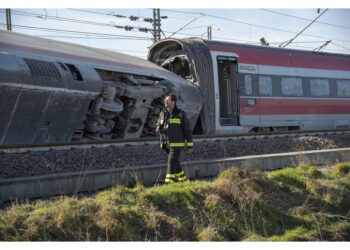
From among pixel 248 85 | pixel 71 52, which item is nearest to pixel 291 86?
pixel 248 85

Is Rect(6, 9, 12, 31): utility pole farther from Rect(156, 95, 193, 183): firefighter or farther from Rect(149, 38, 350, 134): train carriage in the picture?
Rect(156, 95, 193, 183): firefighter

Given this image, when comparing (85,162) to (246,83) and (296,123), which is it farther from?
(296,123)

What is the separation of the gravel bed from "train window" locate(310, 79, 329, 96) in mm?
5315

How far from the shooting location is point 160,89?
13.0 metres

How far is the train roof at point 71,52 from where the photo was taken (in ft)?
33.5

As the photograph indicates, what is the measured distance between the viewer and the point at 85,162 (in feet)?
27.8

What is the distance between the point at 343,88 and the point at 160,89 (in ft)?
33.5

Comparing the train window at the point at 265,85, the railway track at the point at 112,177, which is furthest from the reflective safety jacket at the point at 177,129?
the train window at the point at 265,85

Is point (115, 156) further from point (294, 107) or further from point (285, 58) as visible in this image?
point (285, 58)

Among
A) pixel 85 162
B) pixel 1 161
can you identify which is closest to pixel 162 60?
pixel 85 162

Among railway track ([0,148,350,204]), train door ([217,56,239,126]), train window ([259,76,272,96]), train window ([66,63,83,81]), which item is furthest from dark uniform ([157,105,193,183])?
train window ([259,76,272,96])

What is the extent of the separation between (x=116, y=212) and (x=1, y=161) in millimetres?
3613

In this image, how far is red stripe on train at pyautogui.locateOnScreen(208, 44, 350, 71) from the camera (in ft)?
51.7

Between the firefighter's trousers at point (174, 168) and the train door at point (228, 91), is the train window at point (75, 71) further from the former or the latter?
the train door at point (228, 91)
